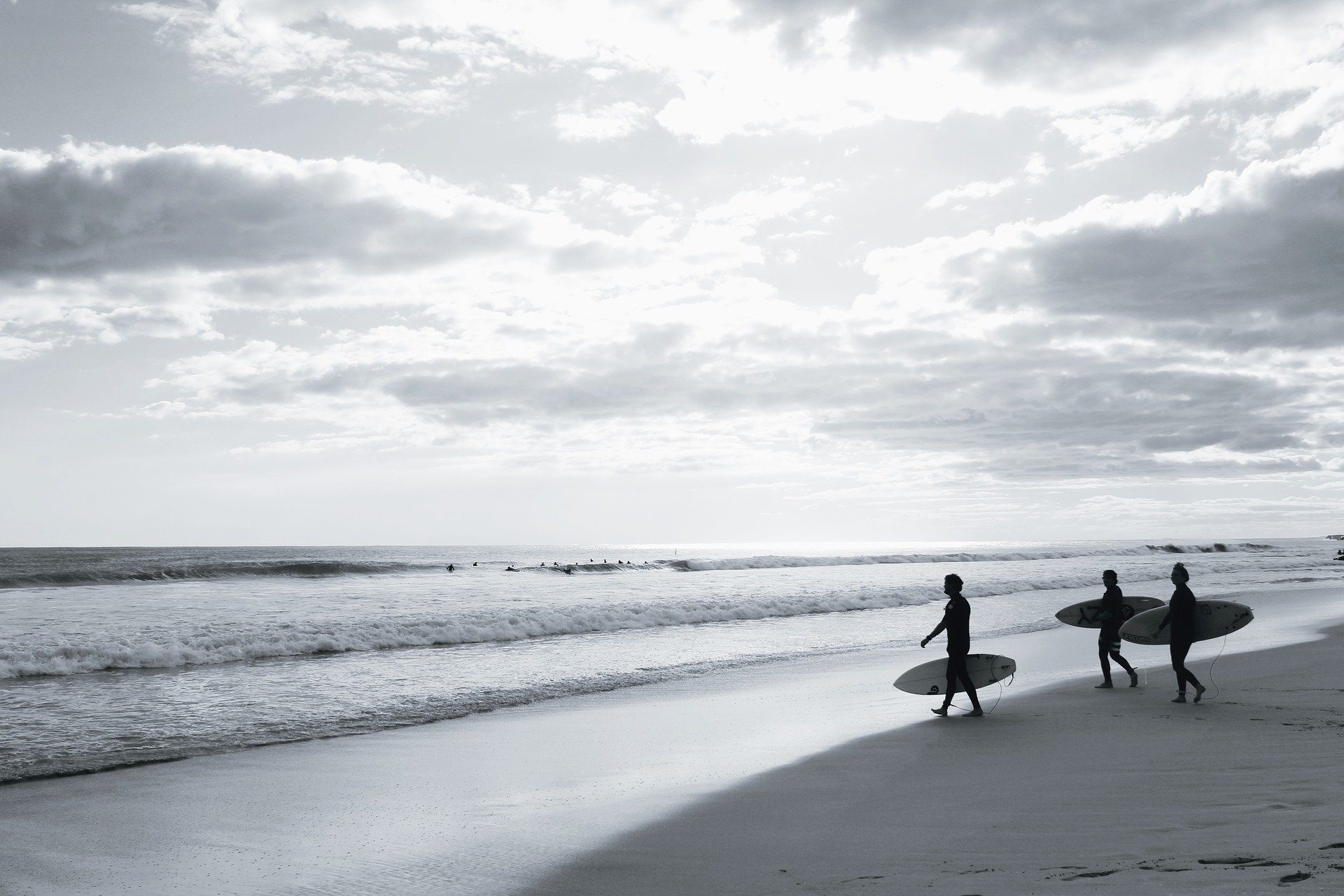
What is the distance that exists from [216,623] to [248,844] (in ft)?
63.1

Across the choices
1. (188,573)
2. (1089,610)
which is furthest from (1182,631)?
A: (188,573)

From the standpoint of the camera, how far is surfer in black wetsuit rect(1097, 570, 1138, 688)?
14.1 m

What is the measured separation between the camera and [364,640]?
21438mm

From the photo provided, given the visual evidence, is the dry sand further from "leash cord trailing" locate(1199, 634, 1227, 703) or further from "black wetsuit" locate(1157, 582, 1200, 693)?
"leash cord trailing" locate(1199, 634, 1227, 703)

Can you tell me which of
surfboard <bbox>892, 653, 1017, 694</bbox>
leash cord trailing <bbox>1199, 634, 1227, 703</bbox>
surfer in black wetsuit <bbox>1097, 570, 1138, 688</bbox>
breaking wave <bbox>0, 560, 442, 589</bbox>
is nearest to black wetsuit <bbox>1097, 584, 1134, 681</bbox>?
surfer in black wetsuit <bbox>1097, 570, 1138, 688</bbox>

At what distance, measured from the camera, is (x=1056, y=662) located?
59.7 ft

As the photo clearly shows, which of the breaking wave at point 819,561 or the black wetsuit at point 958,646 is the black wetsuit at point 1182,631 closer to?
the black wetsuit at point 958,646

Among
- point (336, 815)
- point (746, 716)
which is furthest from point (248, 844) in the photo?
point (746, 716)

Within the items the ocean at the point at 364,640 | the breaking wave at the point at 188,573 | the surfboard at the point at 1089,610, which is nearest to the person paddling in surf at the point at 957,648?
the surfboard at the point at 1089,610

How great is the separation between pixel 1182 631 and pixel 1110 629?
1.66 meters

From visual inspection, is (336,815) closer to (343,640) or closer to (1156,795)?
(1156,795)

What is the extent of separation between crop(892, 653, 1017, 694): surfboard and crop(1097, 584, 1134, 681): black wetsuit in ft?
6.32

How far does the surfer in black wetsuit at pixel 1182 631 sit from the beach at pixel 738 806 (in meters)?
0.39

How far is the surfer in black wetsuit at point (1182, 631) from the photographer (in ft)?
41.7
